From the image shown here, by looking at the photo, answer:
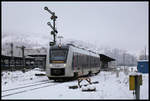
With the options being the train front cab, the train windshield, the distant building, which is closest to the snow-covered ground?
the distant building

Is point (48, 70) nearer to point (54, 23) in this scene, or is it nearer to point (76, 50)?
point (76, 50)

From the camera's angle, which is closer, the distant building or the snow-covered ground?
the snow-covered ground

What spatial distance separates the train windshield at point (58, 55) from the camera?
21.1 metres

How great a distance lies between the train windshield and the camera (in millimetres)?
21130

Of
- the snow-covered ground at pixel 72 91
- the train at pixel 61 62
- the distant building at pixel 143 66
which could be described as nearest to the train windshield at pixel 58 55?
the train at pixel 61 62

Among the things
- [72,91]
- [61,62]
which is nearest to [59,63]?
[61,62]

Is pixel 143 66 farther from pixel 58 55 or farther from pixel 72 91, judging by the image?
pixel 58 55

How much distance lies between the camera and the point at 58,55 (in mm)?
21297

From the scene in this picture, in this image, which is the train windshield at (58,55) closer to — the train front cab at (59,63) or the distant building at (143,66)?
the train front cab at (59,63)

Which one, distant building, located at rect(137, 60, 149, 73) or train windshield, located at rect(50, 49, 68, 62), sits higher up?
train windshield, located at rect(50, 49, 68, 62)

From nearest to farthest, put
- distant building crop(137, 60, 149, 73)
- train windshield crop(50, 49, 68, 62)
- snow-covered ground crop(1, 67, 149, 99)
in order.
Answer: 1. snow-covered ground crop(1, 67, 149, 99)
2. distant building crop(137, 60, 149, 73)
3. train windshield crop(50, 49, 68, 62)

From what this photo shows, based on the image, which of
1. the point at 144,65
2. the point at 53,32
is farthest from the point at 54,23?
the point at 144,65

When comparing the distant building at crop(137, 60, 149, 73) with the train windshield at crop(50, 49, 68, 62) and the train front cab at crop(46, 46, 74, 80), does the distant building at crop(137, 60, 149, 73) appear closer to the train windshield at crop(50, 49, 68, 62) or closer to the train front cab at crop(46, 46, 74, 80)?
the train front cab at crop(46, 46, 74, 80)

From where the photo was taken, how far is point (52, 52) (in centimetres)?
2150
